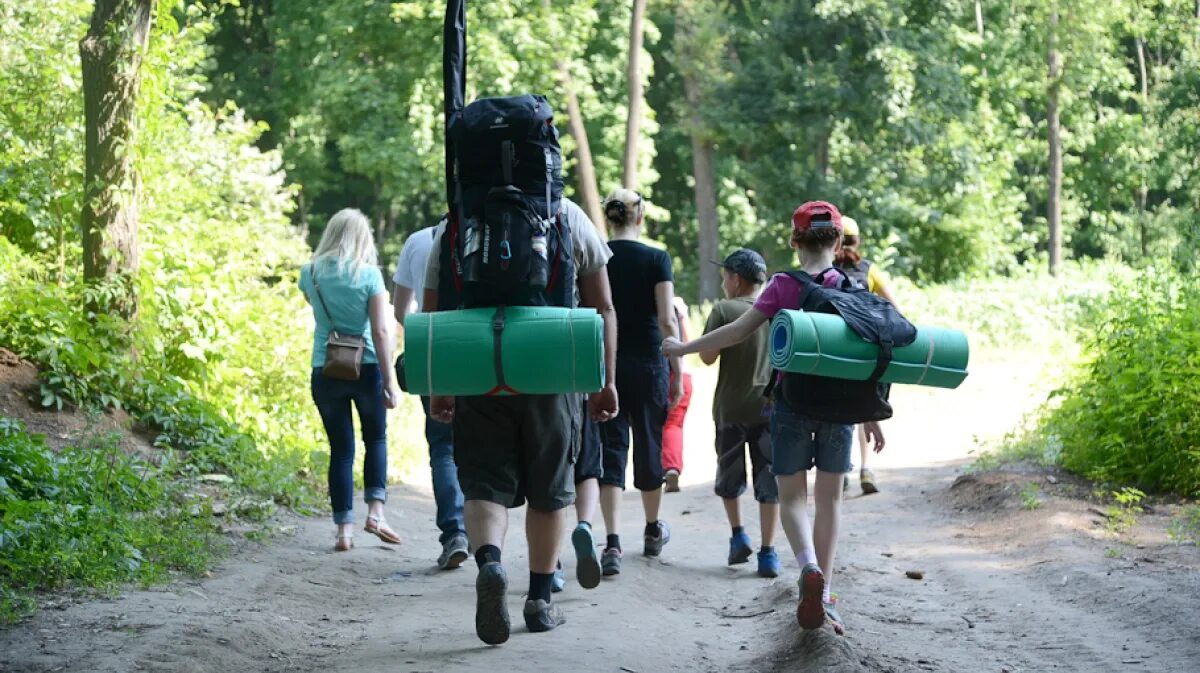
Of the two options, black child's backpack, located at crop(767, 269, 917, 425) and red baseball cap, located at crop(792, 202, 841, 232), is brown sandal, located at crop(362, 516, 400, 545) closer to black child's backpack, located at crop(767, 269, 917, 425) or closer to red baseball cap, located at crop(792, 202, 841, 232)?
black child's backpack, located at crop(767, 269, 917, 425)

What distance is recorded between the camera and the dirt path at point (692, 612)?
18.1 ft

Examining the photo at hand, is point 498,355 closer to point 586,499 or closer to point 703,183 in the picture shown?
point 586,499

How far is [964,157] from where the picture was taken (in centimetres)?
3475

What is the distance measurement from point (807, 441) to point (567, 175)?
35.6 metres

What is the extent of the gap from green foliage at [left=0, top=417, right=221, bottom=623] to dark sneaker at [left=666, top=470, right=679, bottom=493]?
3.96 meters

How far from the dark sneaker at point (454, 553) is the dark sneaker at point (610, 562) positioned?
821mm

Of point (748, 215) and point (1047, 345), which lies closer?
point (1047, 345)

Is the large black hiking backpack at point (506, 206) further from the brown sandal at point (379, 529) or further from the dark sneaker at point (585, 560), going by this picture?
the brown sandal at point (379, 529)

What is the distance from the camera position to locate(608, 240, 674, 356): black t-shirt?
765 centimetres

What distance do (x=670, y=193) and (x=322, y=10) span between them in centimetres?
1496

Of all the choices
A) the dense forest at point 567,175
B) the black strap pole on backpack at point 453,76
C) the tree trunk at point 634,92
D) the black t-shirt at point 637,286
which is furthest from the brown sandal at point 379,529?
the tree trunk at point 634,92

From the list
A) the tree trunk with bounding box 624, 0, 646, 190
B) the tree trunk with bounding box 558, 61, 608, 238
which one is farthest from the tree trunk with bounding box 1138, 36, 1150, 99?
the tree trunk with bounding box 558, 61, 608, 238

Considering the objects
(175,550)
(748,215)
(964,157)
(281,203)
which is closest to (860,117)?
(964,157)

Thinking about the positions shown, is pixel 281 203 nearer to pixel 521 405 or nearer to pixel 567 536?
pixel 567 536
